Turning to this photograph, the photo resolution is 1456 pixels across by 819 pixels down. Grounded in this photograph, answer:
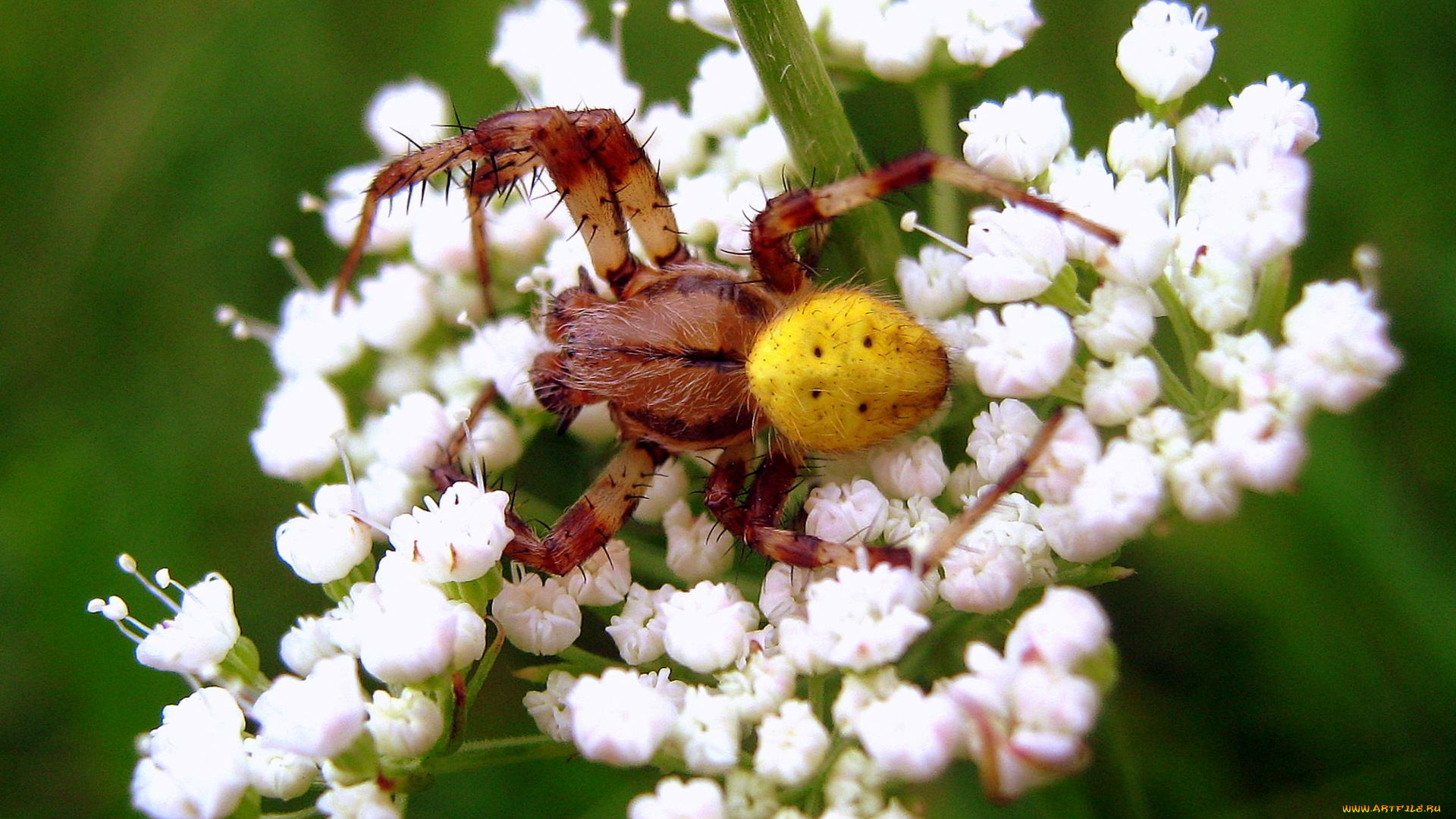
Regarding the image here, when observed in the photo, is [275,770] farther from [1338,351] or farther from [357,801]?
[1338,351]

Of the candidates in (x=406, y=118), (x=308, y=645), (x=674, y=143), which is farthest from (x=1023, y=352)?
(x=406, y=118)

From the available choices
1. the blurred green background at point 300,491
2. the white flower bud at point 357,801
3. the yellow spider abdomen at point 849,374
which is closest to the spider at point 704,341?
the yellow spider abdomen at point 849,374

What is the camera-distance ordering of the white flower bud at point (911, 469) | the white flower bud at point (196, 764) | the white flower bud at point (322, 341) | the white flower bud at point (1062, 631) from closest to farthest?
the white flower bud at point (1062, 631), the white flower bud at point (196, 764), the white flower bud at point (911, 469), the white flower bud at point (322, 341)

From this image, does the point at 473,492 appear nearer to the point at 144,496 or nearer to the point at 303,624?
the point at 303,624

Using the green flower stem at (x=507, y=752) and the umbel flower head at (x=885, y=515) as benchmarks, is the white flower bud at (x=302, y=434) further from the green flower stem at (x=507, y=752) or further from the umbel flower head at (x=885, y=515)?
the green flower stem at (x=507, y=752)

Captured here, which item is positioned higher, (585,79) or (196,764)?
(585,79)

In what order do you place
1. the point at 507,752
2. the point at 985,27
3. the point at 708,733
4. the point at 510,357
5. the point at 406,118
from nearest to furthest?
the point at 708,733 → the point at 507,752 → the point at 985,27 → the point at 510,357 → the point at 406,118
